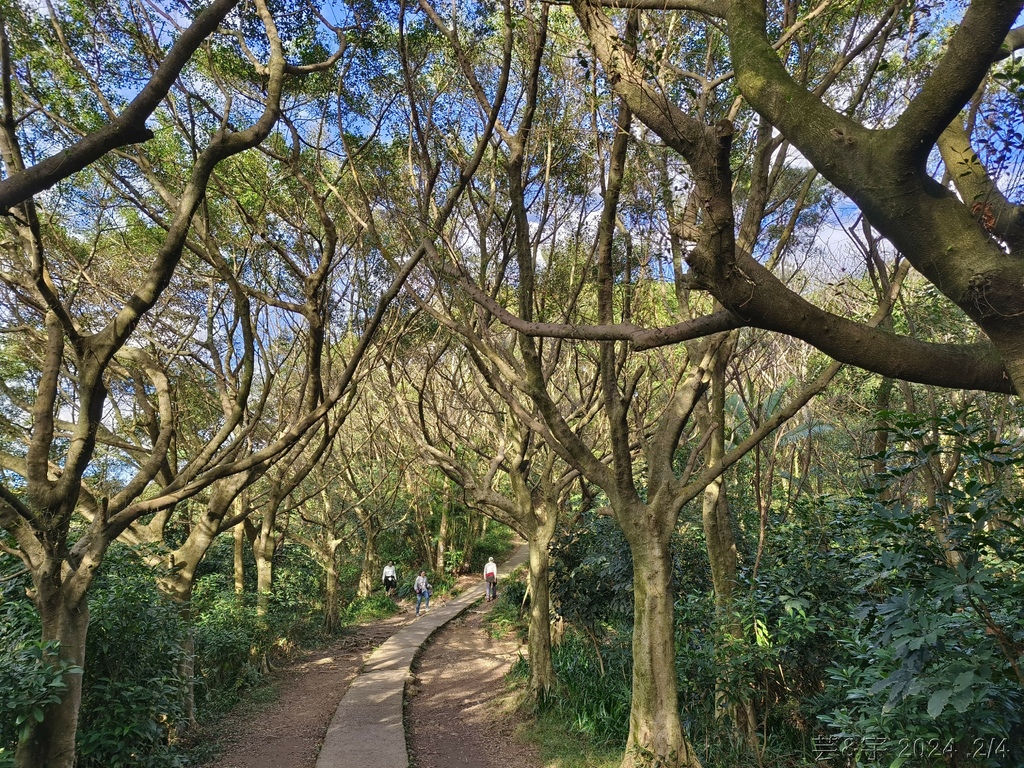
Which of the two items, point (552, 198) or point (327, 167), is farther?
point (327, 167)

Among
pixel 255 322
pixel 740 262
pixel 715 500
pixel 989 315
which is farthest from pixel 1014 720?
pixel 255 322

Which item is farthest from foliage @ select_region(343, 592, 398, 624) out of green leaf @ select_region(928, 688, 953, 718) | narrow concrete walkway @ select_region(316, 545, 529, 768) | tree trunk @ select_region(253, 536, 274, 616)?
green leaf @ select_region(928, 688, 953, 718)

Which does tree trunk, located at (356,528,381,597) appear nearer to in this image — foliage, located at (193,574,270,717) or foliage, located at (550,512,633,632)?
foliage, located at (193,574,270,717)

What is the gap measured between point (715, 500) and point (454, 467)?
4.03 metres

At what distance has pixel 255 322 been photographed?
354 inches

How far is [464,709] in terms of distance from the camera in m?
9.14

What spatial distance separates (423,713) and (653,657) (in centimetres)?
530

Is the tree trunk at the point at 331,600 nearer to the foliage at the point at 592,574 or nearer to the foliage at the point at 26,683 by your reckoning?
the foliage at the point at 592,574

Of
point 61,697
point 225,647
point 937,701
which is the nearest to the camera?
point 937,701

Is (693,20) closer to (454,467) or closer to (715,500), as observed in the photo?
(715,500)

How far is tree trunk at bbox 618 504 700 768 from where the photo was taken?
5.01 metres

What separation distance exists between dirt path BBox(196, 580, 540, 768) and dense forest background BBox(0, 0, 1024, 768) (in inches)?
26.8

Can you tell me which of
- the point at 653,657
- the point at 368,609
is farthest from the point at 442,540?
the point at 653,657

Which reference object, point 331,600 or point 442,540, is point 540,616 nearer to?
point 331,600
